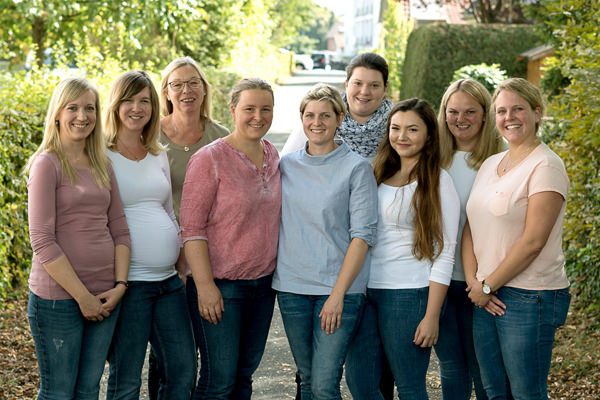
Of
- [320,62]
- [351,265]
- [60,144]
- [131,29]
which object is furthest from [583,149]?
[320,62]

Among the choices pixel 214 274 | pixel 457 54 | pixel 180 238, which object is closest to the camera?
pixel 214 274

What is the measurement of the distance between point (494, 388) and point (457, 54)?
55.1 ft

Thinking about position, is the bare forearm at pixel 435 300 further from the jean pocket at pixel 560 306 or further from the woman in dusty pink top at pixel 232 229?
the woman in dusty pink top at pixel 232 229

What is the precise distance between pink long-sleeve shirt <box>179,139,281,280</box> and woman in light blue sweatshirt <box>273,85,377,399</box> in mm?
90

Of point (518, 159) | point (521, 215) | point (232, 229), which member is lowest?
point (232, 229)

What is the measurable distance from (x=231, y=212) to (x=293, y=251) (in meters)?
0.36

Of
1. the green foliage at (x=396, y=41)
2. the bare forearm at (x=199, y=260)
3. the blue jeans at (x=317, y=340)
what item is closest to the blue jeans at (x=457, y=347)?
the blue jeans at (x=317, y=340)

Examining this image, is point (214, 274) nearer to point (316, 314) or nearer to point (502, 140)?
point (316, 314)

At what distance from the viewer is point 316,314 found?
3.50 metres

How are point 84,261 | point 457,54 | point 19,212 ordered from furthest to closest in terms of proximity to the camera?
point 457,54 → point 19,212 → point 84,261

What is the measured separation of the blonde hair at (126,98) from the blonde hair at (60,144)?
153 millimetres

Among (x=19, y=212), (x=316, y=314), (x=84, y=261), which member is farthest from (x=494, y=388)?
(x=19, y=212)

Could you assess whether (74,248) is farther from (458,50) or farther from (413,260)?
(458,50)

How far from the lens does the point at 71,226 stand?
3287mm
